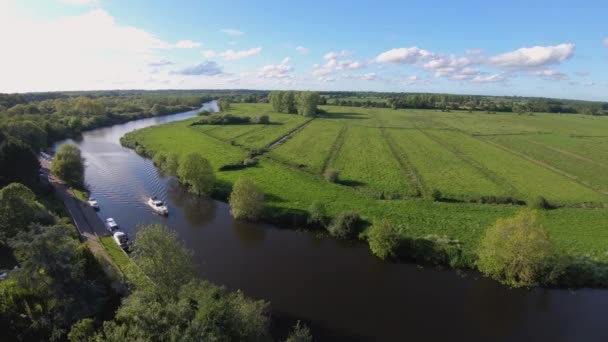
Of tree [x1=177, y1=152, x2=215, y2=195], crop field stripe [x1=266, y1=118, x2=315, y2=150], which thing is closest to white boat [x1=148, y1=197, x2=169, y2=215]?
tree [x1=177, y1=152, x2=215, y2=195]

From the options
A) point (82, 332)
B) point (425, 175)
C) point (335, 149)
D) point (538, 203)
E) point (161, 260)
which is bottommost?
point (82, 332)

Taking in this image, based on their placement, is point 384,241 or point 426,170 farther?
point 426,170

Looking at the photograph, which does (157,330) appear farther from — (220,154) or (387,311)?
(220,154)

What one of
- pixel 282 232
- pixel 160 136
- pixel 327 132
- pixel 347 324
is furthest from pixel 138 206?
pixel 327 132

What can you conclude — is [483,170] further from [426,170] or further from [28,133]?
[28,133]

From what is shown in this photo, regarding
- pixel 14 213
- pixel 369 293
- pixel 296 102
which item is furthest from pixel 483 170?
pixel 296 102

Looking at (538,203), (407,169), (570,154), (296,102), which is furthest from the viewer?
(296,102)

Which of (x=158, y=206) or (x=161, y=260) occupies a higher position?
(x=161, y=260)

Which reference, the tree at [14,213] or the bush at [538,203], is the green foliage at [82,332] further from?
the bush at [538,203]

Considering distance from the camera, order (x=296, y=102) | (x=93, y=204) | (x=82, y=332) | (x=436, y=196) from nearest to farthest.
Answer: (x=82, y=332), (x=93, y=204), (x=436, y=196), (x=296, y=102)
